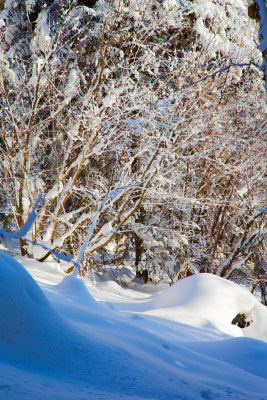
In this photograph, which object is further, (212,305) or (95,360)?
(212,305)

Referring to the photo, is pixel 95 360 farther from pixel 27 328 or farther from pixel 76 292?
pixel 76 292

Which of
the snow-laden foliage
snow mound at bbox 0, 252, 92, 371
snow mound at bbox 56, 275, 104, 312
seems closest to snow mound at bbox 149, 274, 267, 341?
snow mound at bbox 56, 275, 104, 312

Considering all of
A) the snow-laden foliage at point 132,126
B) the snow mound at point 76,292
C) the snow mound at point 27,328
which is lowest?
the snow mound at point 76,292

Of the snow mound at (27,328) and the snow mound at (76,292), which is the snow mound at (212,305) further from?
the snow mound at (27,328)

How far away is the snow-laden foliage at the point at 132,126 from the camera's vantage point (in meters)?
7.29

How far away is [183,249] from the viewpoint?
9805 mm

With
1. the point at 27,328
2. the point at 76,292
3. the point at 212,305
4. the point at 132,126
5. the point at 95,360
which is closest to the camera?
the point at 27,328

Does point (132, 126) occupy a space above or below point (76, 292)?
above

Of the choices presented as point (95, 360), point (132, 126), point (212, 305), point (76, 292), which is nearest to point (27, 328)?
point (95, 360)

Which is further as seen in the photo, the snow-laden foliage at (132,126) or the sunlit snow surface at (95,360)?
the snow-laden foliage at (132,126)

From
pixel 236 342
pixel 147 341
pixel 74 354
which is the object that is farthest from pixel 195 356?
pixel 74 354

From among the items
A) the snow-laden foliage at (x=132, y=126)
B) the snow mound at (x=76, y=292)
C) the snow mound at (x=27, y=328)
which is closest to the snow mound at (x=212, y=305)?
the snow mound at (x=76, y=292)

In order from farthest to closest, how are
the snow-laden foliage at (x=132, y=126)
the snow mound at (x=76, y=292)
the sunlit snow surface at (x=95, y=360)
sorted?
1. the snow-laden foliage at (x=132, y=126)
2. the snow mound at (x=76, y=292)
3. the sunlit snow surface at (x=95, y=360)

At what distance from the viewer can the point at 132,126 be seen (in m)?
7.71
